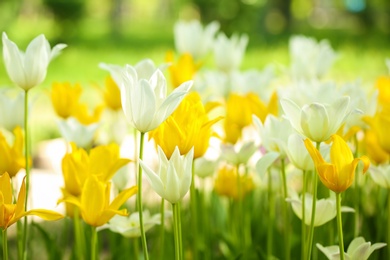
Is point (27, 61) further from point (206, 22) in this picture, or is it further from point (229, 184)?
point (206, 22)

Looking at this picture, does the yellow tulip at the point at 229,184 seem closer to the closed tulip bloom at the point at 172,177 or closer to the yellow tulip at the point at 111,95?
the yellow tulip at the point at 111,95

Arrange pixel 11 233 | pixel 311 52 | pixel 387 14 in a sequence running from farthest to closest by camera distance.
A: pixel 387 14 < pixel 11 233 < pixel 311 52

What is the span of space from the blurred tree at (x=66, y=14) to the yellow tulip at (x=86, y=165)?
941cm

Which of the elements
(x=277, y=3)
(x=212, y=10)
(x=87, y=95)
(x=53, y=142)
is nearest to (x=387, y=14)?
(x=277, y=3)

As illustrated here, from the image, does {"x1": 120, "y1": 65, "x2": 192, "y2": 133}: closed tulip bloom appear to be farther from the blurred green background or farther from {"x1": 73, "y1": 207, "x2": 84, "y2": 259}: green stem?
the blurred green background

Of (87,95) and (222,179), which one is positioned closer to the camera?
(222,179)

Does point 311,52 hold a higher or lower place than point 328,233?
higher

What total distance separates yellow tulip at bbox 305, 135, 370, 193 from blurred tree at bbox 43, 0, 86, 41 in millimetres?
9746

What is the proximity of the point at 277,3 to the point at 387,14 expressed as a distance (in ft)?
8.17

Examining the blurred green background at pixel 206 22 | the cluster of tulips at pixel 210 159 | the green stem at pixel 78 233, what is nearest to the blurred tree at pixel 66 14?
the blurred green background at pixel 206 22

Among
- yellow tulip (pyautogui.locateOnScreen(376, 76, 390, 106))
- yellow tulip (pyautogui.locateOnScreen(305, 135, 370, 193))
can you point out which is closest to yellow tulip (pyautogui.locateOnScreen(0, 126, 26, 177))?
yellow tulip (pyautogui.locateOnScreen(305, 135, 370, 193))

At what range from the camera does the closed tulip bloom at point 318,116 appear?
4.26 ft

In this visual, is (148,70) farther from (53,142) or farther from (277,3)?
(277,3)

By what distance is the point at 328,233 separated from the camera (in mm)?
1830
